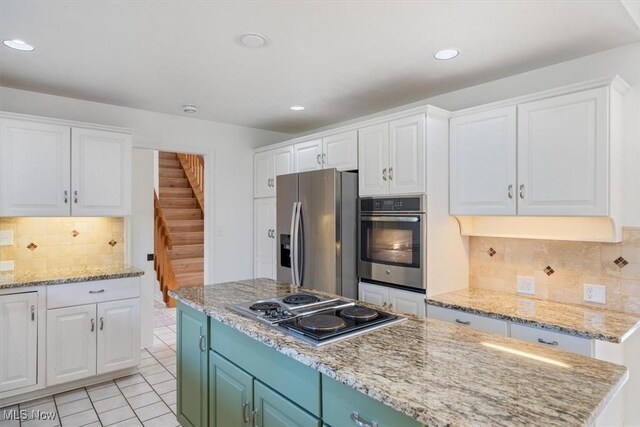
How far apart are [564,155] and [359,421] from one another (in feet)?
6.55

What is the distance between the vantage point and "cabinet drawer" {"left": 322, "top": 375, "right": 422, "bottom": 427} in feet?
3.51

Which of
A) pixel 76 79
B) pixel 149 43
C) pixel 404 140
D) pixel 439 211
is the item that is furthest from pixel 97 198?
pixel 439 211

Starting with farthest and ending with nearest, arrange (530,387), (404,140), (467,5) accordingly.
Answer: (404,140)
(467,5)
(530,387)

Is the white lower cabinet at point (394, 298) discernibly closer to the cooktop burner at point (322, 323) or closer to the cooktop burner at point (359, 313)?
the cooktop burner at point (359, 313)

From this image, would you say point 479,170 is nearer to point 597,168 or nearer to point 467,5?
point 597,168

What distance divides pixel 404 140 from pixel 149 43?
1.84 meters

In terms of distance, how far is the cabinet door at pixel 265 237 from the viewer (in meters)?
4.15

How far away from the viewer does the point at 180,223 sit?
630cm

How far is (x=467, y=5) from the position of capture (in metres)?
1.84

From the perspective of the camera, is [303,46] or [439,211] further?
[439,211]

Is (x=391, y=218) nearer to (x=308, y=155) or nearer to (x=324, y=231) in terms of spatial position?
(x=324, y=231)

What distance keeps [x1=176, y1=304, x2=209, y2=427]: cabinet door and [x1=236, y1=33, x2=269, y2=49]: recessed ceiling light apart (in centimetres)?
163

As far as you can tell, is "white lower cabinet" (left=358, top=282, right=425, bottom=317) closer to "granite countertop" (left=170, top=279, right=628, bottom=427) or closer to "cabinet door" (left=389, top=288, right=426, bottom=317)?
"cabinet door" (left=389, top=288, right=426, bottom=317)

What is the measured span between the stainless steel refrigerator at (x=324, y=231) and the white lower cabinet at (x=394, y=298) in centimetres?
13
